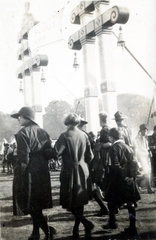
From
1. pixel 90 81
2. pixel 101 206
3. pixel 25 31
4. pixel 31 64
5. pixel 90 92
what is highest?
pixel 25 31

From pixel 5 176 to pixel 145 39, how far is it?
2565 mm

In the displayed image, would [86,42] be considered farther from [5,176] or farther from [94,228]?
[94,228]

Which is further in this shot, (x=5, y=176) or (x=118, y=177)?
(x=5, y=176)

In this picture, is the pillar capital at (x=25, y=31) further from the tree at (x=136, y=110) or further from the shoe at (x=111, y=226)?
the shoe at (x=111, y=226)

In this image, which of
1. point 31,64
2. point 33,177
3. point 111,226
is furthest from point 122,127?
point 31,64

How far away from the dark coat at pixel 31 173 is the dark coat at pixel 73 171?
6.4 inches

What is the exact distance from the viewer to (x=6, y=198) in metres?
3.23

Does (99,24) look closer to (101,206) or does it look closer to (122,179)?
(122,179)

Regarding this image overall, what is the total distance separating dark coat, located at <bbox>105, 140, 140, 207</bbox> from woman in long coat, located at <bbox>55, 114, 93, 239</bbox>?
29 centimetres

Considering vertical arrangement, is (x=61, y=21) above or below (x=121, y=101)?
above

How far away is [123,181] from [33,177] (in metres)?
0.97

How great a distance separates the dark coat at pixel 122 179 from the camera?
2.86 metres

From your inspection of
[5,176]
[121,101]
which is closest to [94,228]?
[5,176]

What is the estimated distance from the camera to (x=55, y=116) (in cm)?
339
